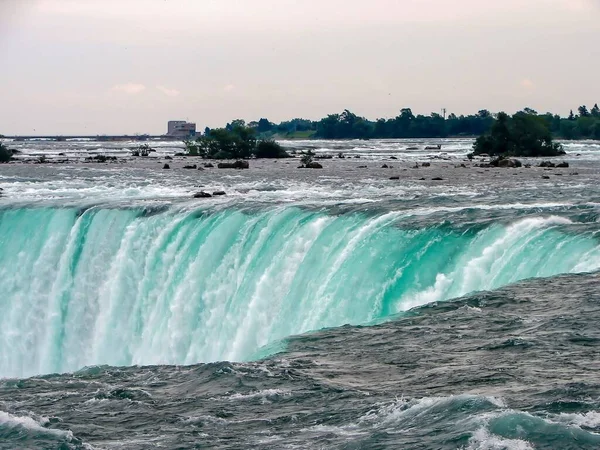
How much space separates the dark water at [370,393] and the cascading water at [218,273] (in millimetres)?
3577

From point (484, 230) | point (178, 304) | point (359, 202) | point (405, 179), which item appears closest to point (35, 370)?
point (178, 304)

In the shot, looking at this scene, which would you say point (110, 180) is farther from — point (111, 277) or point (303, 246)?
point (303, 246)

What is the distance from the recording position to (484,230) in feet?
75.2

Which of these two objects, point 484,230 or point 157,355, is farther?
point 157,355

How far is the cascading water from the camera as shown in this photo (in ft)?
71.1

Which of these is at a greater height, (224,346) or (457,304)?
(457,304)

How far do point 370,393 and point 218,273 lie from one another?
1246 centimetres

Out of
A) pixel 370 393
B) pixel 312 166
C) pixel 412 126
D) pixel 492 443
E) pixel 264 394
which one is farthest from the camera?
pixel 412 126

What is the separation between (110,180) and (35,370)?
2154 cm

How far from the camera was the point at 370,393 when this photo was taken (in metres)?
13.8

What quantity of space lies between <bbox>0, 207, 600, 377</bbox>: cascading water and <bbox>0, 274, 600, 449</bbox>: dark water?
3.58 metres

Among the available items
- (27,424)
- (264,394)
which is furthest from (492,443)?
(27,424)

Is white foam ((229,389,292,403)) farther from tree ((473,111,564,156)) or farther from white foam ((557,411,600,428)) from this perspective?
tree ((473,111,564,156))

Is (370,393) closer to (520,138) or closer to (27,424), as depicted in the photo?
(27,424)
